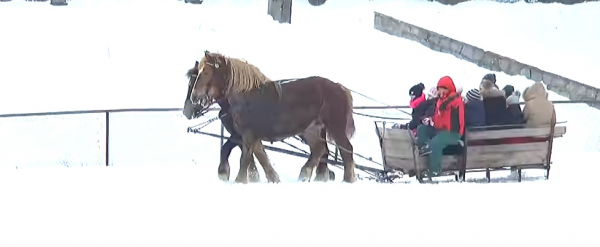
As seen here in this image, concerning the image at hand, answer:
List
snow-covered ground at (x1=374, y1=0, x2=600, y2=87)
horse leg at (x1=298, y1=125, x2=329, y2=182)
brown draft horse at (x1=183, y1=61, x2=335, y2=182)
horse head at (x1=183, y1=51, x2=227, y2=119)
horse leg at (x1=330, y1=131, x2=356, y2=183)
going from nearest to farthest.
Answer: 1. horse head at (x1=183, y1=51, x2=227, y2=119)
2. brown draft horse at (x1=183, y1=61, x2=335, y2=182)
3. horse leg at (x1=330, y1=131, x2=356, y2=183)
4. horse leg at (x1=298, y1=125, x2=329, y2=182)
5. snow-covered ground at (x1=374, y1=0, x2=600, y2=87)

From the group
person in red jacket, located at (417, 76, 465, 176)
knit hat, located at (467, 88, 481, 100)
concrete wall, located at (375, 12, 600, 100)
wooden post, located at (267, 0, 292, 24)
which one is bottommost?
person in red jacket, located at (417, 76, 465, 176)

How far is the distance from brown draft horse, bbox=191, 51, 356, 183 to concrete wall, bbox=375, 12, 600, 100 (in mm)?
10102

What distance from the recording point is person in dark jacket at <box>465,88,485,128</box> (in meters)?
11.9

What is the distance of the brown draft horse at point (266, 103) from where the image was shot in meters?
11.6

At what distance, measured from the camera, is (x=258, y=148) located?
11.8 meters

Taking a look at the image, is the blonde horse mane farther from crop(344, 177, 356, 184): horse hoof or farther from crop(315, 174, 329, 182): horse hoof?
crop(344, 177, 356, 184): horse hoof

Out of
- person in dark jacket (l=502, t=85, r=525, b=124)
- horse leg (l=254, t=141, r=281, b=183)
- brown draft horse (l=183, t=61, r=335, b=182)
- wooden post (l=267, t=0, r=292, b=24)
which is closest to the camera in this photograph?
brown draft horse (l=183, t=61, r=335, b=182)

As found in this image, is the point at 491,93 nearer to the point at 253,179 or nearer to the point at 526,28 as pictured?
the point at 253,179

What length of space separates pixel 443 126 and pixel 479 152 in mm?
596

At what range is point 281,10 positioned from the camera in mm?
25125

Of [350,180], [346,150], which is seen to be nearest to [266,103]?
[346,150]

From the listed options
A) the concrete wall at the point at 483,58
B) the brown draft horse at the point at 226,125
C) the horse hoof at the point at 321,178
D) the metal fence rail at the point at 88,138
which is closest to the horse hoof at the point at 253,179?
the brown draft horse at the point at 226,125

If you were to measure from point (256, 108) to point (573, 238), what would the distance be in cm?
455

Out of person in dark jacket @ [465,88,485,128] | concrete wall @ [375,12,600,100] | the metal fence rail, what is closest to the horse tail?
person in dark jacket @ [465,88,485,128]
